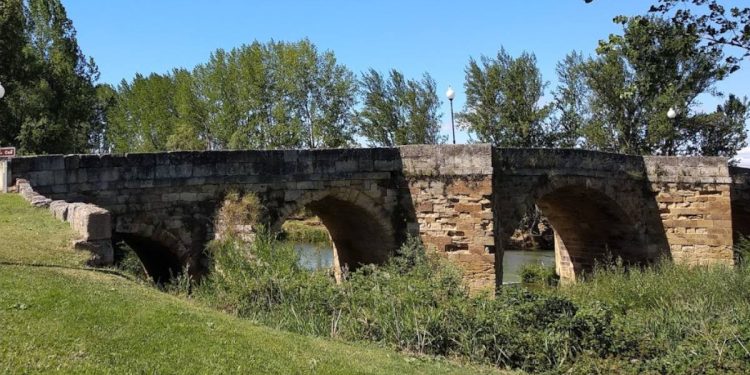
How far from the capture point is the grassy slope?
416 centimetres

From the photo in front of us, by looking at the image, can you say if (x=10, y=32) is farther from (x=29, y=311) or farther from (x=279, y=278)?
(x=29, y=311)

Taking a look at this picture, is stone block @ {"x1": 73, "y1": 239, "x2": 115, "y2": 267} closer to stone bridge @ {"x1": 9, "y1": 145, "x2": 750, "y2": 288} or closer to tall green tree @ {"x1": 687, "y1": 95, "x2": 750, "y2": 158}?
stone bridge @ {"x1": 9, "y1": 145, "x2": 750, "y2": 288}

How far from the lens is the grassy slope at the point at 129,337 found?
4.16 metres

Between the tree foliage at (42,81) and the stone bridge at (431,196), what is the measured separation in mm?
12515

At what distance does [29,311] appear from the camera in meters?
4.75

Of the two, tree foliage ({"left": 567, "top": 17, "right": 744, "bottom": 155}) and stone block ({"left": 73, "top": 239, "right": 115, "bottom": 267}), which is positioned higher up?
tree foliage ({"left": 567, "top": 17, "right": 744, "bottom": 155})

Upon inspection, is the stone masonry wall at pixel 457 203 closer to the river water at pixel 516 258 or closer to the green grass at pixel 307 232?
the river water at pixel 516 258

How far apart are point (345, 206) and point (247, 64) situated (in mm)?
24136

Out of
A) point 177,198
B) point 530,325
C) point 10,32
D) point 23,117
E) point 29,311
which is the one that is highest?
point 10,32

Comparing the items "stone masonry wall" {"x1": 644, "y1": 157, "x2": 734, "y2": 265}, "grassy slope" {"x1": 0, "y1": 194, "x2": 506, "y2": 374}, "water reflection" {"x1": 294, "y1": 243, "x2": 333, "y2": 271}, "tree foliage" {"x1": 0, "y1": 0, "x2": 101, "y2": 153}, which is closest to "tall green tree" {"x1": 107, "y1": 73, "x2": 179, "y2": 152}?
"tree foliage" {"x1": 0, "y1": 0, "x2": 101, "y2": 153}

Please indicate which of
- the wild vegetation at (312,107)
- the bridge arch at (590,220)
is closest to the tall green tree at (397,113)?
the wild vegetation at (312,107)

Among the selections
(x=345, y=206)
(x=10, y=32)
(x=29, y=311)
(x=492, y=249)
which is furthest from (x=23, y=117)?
(x=29, y=311)

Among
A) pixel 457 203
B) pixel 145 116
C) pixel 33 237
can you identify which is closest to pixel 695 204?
pixel 457 203

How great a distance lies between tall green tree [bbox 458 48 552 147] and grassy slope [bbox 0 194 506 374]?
29.7 metres
